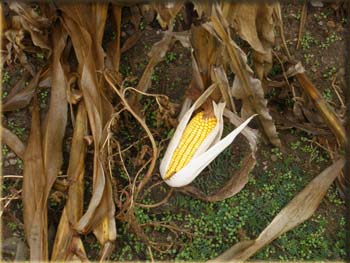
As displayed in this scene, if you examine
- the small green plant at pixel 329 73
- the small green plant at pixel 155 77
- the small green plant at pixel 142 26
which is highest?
the small green plant at pixel 142 26

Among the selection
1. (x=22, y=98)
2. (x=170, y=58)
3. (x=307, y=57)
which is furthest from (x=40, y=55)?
(x=307, y=57)

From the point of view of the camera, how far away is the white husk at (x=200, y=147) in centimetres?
144

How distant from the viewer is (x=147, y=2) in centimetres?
157

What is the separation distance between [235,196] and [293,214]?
181mm

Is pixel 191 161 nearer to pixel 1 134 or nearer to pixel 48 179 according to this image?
pixel 48 179

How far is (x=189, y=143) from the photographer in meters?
1.45

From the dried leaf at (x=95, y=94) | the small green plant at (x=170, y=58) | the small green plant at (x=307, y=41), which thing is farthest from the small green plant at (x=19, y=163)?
the small green plant at (x=307, y=41)

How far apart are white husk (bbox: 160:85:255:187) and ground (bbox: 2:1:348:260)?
0.15 m

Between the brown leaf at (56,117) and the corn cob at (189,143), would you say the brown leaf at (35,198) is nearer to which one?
the brown leaf at (56,117)

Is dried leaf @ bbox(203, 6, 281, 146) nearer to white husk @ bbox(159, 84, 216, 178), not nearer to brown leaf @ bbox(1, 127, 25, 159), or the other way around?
white husk @ bbox(159, 84, 216, 178)

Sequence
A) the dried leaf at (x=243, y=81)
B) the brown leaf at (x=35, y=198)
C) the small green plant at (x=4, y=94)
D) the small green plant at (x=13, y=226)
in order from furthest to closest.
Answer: the small green plant at (x=4, y=94) < the small green plant at (x=13, y=226) < the brown leaf at (x=35, y=198) < the dried leaf at (x=243, y=81)

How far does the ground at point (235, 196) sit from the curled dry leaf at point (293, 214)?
5 centimetres

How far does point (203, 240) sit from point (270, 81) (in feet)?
1.73

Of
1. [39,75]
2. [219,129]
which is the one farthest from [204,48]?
[39,75]
